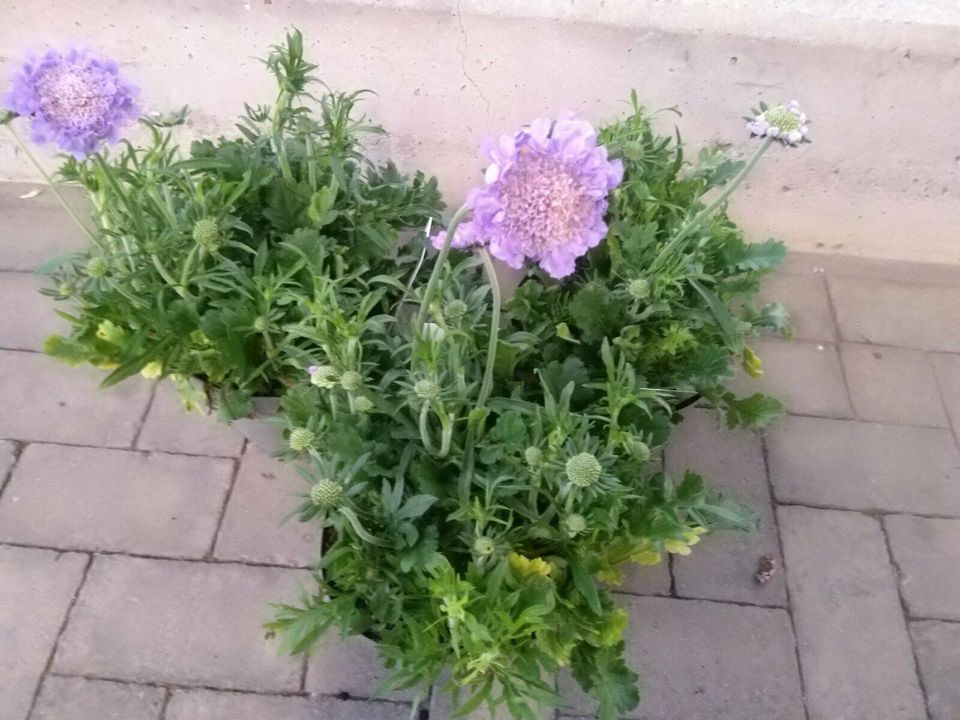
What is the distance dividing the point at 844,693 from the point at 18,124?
213 centimetres

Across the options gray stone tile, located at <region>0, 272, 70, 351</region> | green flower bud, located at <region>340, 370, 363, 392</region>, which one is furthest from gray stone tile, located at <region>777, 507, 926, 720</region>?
gray stone tile, located at <region>0, 272, 70, 351</region>

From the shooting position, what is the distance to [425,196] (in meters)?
1.56

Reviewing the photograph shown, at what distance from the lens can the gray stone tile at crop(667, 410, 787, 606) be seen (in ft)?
5.00

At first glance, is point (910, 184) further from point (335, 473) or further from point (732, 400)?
point (335, 473)

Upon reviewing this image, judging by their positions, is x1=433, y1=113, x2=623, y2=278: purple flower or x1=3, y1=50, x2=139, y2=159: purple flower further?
x1=3, y1=50, x2=139, y2=159: purple flower

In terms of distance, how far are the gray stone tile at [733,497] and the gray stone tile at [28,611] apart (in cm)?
112

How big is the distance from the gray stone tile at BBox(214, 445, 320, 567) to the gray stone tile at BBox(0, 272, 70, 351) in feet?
1.90

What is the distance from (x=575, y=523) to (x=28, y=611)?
993 millimetres

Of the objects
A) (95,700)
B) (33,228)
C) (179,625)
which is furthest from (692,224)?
(33,228)

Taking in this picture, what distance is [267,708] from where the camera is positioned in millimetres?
1346

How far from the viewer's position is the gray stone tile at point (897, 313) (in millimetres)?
1973

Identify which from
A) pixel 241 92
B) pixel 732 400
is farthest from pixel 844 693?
pixel 241 92

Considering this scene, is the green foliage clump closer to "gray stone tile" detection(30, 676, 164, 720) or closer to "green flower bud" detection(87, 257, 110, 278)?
"green flower bud" detection(87, 257, 110, 278)

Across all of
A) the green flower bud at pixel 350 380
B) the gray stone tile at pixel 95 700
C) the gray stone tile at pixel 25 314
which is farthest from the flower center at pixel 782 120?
the gray stone tile at pixel 25 314
